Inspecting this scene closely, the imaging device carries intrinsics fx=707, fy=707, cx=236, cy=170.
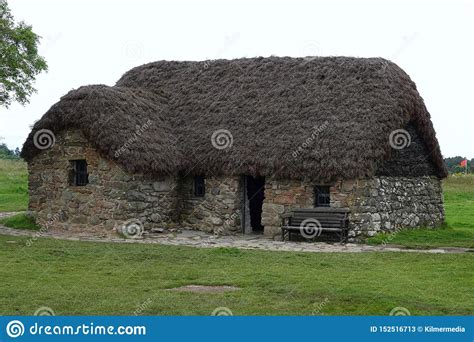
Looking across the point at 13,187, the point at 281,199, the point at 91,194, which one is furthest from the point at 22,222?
the point at 13,187

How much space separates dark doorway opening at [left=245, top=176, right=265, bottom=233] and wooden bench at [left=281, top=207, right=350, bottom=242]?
3.24 meters

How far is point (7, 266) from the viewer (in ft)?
47.4

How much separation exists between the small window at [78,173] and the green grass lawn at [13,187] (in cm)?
855

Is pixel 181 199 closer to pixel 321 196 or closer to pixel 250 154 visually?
pixel 250 154

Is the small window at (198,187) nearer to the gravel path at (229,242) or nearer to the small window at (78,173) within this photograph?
the gravel path at (229,242)

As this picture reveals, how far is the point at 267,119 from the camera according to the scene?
22516 mm

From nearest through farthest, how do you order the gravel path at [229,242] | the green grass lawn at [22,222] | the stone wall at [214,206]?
the gravel path at [229,242] < the stone wall at [214,206] < the green grass lawn at [22,222]

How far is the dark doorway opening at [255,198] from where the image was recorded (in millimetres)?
23781

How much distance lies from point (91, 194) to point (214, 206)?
388cm

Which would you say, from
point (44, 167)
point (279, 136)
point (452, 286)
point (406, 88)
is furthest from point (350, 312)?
point (44, 167)

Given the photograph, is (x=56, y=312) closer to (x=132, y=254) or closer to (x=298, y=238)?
(x=132, y=254)

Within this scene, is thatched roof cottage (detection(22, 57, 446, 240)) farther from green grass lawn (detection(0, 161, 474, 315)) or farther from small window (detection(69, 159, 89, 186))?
green grass lawn (detection(0, 161, 474, 315))

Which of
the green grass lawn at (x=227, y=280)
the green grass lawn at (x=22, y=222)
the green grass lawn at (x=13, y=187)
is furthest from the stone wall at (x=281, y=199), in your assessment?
the green grass lawn at (x=13, y=187)

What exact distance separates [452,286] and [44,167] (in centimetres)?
1483
